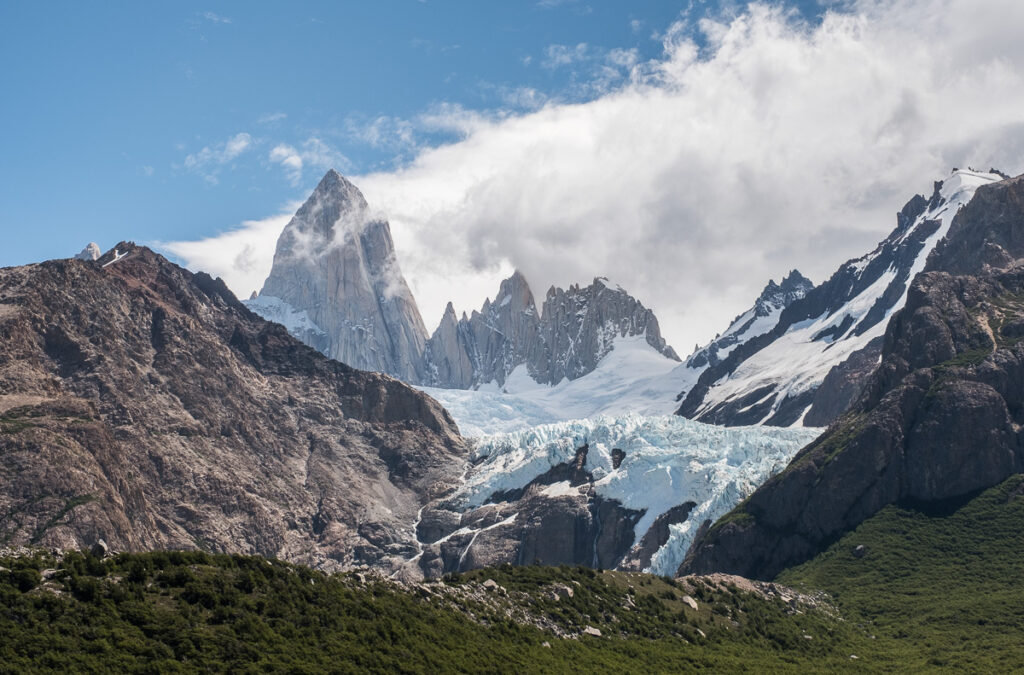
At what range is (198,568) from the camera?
8981cm

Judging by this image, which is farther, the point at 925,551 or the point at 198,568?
the point at 925,551

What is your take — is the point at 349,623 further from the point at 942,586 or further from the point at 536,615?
the point at 942,586

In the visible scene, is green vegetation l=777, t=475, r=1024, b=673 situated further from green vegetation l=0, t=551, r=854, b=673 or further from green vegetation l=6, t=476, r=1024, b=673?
green vegetation l=0, t=551, r=854, b=673

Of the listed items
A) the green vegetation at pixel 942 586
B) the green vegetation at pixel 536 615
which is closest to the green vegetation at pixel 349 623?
the green vegetation at pixel 536 615

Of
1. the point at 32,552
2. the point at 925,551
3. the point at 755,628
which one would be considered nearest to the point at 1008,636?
the point at 755,628

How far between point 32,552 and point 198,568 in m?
11.8

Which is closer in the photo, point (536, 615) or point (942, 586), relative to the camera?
point (536, 615)

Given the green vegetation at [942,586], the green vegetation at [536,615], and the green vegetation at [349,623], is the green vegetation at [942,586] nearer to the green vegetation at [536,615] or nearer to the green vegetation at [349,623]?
the green vegetation at [536,615]

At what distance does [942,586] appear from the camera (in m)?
170

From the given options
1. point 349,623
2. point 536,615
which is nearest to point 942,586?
point 536,615

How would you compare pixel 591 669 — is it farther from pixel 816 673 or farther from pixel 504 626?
pixel 816 673

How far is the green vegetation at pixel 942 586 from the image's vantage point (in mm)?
135250

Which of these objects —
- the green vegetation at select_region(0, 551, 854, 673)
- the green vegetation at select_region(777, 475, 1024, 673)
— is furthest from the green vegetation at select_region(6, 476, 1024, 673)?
the green vegetation at select_region(777, 475, 1024, 673)

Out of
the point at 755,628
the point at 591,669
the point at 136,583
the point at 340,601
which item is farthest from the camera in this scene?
the point at 755,628
